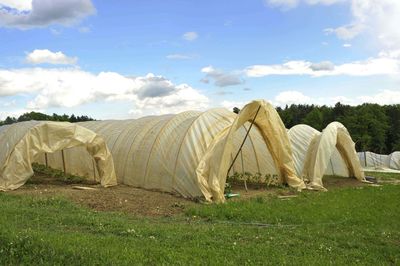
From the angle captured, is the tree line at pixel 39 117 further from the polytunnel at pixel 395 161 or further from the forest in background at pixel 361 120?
the polytunnel at pixel 395 161

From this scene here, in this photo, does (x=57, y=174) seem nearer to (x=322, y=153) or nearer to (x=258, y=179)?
(x=258, y=179)

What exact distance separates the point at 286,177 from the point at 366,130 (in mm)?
39347

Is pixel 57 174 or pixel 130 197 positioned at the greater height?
pixel 57 174

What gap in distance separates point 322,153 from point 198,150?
5.90 m

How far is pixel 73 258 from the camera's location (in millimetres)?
6691

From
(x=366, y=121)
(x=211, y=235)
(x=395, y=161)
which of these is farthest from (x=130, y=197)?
(x=366, y=121)

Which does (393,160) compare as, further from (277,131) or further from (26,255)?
(26,255)

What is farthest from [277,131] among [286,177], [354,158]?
[354,158]

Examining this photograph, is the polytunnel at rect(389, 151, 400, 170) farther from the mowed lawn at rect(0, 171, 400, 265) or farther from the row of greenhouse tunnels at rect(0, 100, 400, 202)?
the mowed lawn at rect(0, 171, 400, 265)

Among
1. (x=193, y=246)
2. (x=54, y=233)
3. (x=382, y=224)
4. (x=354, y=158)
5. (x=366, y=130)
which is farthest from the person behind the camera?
(x=366, y=130)

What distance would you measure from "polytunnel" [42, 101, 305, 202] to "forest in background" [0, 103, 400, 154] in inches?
1219

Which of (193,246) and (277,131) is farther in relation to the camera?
(277,131)

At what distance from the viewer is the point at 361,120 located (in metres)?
54.7

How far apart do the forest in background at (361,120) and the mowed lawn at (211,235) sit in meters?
38.4
